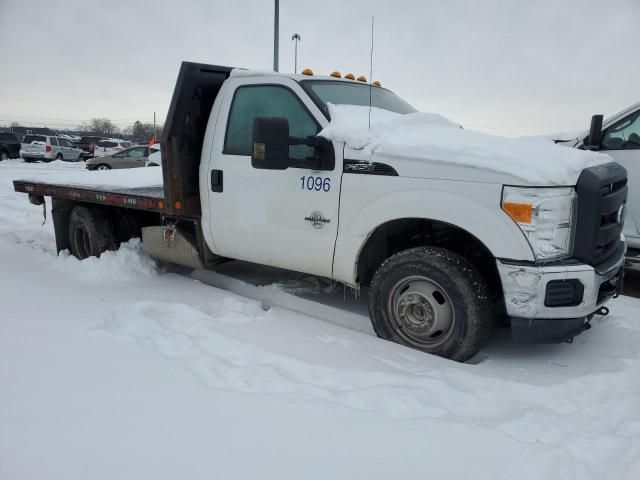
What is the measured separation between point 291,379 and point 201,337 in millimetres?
860

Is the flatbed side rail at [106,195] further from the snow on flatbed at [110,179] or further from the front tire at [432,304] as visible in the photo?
the front tire at [432,304]

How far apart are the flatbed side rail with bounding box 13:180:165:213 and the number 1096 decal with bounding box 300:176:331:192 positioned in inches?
61.1

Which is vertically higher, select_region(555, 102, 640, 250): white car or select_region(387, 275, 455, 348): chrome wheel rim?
select_region(555, 102, 640, 250): white car

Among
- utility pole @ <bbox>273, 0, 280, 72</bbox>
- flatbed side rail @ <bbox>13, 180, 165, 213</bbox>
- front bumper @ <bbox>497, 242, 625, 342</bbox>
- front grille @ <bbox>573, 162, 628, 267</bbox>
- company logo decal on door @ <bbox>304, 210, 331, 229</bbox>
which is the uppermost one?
utility pole @ <bbox>273, 0, 280, 72</bbox>

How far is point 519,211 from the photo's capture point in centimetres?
307

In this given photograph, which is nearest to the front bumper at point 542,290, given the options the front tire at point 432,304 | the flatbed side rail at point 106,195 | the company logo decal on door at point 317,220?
the front tire at point 432,304

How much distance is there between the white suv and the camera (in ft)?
89.3

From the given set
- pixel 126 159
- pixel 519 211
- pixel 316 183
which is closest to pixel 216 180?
pixel 316 183

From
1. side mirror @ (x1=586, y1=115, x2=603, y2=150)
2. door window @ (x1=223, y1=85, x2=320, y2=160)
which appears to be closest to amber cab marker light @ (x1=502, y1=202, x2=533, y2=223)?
door window @ (x1=223, y1=85, x2=320, y2=160)

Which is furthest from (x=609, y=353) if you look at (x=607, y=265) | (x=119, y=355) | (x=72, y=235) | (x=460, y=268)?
(x=72, y=235)

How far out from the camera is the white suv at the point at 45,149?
89.3 feet

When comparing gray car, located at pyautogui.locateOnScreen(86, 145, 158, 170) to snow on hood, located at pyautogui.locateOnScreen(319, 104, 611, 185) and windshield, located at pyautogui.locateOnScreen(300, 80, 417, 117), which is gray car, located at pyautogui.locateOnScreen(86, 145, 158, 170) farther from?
snow on hood, located at pyautogui.locateOnScreen(319, 104, 611, 185)

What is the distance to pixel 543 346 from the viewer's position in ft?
12.5

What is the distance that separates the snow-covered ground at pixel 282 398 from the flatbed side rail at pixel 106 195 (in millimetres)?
1000
